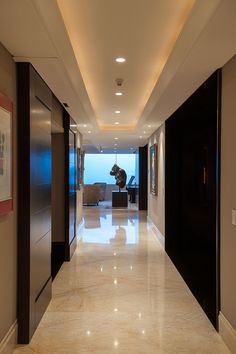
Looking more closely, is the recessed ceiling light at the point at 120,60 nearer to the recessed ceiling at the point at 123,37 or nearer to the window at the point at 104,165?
→ the recessed ceiling at the point at 123,37

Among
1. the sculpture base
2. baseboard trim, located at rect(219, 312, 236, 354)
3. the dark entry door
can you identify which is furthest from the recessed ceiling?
the sculpture base

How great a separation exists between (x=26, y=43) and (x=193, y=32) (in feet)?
4.11

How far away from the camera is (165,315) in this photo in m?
3.72

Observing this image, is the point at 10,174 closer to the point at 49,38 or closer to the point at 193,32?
the point at 49,38

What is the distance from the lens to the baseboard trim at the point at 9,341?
2.73m

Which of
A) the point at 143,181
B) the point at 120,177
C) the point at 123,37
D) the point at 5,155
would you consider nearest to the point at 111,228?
the point at 143,181

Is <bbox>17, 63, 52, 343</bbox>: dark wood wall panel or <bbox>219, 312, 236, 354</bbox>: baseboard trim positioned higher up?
<bbox>17, 63, 52, 343</bbox>: dark wood wall panel

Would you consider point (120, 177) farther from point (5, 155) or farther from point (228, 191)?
point (5, 155)

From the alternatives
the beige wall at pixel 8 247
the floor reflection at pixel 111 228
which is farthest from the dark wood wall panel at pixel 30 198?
the floor reflection at pixel 111 228

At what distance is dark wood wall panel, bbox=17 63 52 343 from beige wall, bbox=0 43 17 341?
79 millimetres

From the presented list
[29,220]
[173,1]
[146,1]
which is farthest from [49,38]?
[29,220]

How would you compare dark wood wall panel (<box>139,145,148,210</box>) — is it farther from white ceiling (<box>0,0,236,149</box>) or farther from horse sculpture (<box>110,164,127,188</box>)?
white ceiling (<box>0,0,236,149</box>)

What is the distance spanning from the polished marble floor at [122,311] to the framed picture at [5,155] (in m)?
1.29

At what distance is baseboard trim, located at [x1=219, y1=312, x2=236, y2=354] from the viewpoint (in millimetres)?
2888
